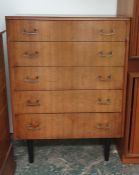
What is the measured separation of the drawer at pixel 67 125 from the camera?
1.78 meters

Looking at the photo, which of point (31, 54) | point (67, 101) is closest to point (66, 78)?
point (67, 101)

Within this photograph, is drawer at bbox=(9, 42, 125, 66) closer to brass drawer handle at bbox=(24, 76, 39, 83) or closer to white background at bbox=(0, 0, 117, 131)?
brass drawer handle at bbox=(24, 76, 39, 83)

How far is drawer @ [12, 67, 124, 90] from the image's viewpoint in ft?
5.50

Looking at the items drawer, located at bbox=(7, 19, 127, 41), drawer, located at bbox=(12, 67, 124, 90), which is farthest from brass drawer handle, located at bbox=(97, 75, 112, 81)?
drawer, located at bbox=(7, 19, 127, 41)

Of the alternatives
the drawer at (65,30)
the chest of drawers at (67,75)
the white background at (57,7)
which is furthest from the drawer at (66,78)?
the white background at (57,7)

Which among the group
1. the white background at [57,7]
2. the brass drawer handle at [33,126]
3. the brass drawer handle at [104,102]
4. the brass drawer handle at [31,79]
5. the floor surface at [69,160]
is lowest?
the floor surface at [69,160]

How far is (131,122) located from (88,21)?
81cm

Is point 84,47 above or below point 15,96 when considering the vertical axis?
above

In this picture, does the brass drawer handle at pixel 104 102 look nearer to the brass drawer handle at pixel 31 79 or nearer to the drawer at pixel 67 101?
the drawer at pixel 67 101

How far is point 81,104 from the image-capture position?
176 centimetres

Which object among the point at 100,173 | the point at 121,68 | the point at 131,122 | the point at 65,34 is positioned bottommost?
the point at 100,173

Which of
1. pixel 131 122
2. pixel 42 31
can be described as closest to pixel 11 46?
pixel 42 31

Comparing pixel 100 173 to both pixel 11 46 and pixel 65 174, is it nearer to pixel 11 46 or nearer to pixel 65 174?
pixel 65 174

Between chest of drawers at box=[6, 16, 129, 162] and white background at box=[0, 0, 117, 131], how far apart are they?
0.52 metres
